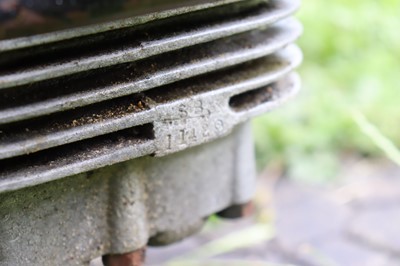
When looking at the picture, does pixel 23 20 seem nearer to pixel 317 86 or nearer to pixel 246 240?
pixel 246 240

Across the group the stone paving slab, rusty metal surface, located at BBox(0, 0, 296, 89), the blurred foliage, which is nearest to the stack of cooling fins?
rusty metal surface, located at BBox(0, 0, 296, 89)

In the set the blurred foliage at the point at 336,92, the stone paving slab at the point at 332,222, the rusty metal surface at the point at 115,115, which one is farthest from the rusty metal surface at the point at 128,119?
the blurred foliage at the point at 336,92

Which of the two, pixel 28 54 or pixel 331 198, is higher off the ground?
pixel 28 54

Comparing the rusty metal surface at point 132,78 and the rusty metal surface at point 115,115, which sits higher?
the rusty metal surface at point 132,78

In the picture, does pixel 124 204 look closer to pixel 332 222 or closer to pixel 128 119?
pixel 128 119

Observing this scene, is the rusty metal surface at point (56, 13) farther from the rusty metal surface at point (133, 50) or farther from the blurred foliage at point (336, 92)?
the blurred foliage at point (336, 92)

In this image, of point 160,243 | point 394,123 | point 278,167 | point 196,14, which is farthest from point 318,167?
point 196,14
